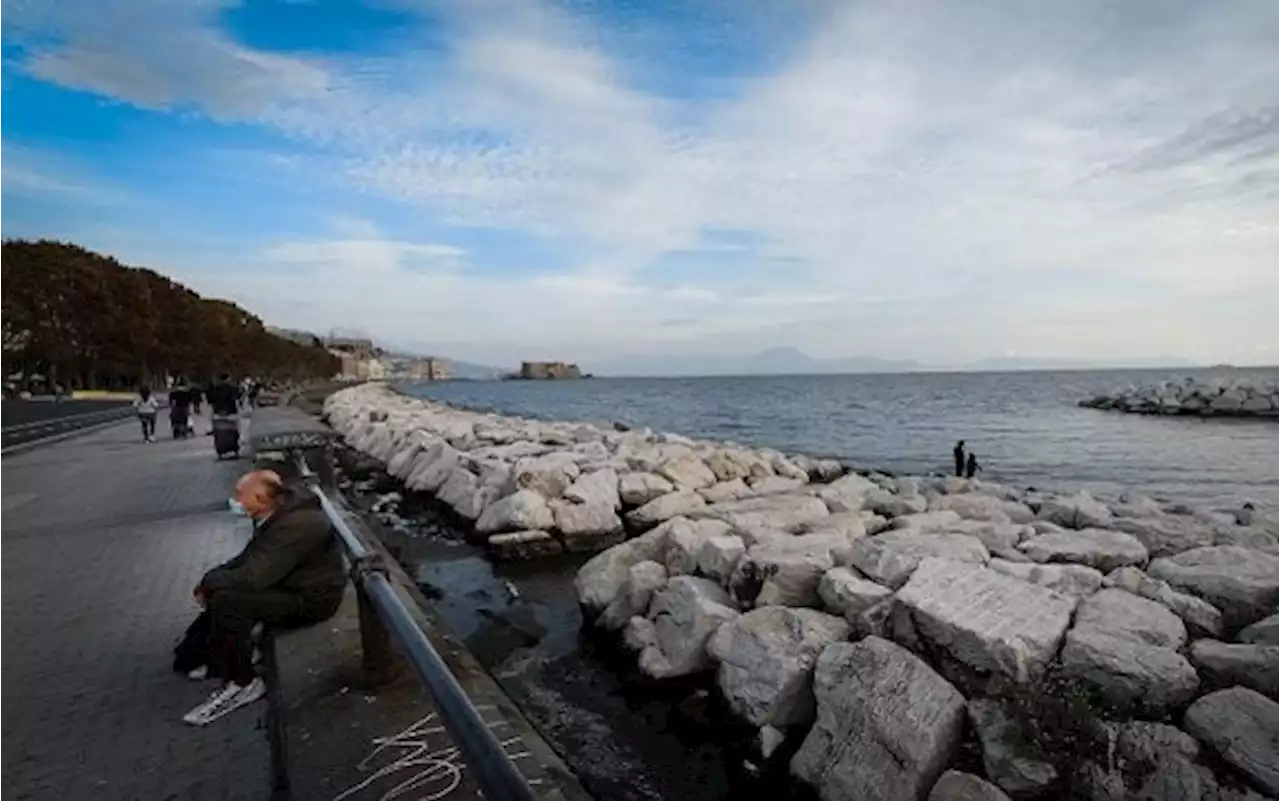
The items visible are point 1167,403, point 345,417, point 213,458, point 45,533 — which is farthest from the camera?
point 1167,403

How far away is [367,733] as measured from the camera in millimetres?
3773

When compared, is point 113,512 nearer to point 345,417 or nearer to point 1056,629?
point 1056,629

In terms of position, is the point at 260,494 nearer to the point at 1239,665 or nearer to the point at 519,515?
the point at 1239,665

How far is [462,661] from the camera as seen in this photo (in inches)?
185

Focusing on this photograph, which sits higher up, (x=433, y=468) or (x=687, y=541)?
(x=687, y=541)

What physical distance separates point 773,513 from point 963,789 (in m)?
5.09

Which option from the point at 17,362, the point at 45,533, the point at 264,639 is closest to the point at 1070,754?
the point at 264,639

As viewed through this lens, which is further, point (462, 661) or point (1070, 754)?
point (462, 661)

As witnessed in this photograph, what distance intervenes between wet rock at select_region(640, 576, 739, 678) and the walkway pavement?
2803mm

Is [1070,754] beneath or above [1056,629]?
beneath

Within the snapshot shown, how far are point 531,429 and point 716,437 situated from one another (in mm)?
13865

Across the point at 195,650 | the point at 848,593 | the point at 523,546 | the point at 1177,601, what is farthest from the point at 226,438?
the point at 1177,601

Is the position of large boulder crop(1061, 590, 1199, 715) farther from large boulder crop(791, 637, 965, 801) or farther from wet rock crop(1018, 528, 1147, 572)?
wet rock crop(1018, 528, 1147, 572)

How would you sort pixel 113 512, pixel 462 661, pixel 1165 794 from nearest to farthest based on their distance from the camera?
pixel 1165 794 → pixel 462 661 → pixel 113 512
